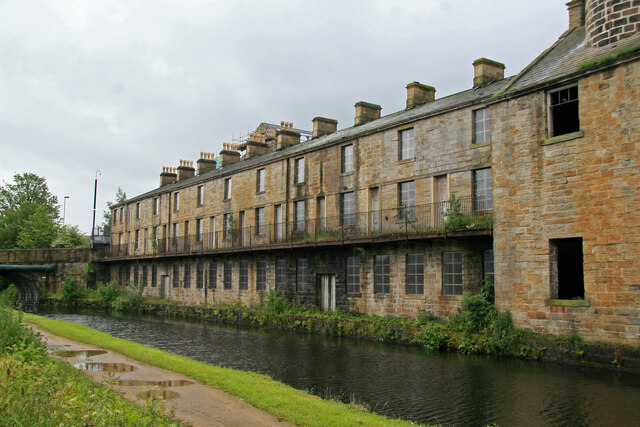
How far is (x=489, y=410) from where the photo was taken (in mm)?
9492

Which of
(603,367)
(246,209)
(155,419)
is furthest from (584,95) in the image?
(246,209)

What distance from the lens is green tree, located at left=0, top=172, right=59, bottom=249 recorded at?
162 feet

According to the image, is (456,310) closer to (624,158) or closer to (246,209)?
(624,158)

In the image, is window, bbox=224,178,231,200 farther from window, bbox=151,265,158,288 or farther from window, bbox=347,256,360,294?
window, bbox=347,256,360,294

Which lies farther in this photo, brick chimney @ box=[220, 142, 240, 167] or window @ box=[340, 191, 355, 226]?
brick chimney @ box=[220, 142, 240, 167]

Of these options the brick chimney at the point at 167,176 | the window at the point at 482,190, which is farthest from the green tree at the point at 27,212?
the window at the point at 482,190

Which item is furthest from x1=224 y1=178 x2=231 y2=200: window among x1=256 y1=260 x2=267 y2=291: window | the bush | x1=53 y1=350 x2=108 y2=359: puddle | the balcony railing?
x1=53 y1=350 x2=108 y2=359: puddle

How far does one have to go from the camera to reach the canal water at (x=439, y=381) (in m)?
9.23

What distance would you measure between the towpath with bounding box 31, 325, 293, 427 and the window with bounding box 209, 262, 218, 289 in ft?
60.6

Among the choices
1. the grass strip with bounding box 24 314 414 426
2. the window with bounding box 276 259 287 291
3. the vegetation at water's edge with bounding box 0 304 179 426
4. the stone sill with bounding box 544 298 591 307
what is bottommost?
the grass strip with bounding box 24 314 414 426

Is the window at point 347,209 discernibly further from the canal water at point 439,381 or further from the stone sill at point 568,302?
the stone sill at point 568,302

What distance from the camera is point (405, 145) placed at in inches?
815

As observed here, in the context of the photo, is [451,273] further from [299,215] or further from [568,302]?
[299,215]

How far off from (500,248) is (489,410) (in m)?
6.82
